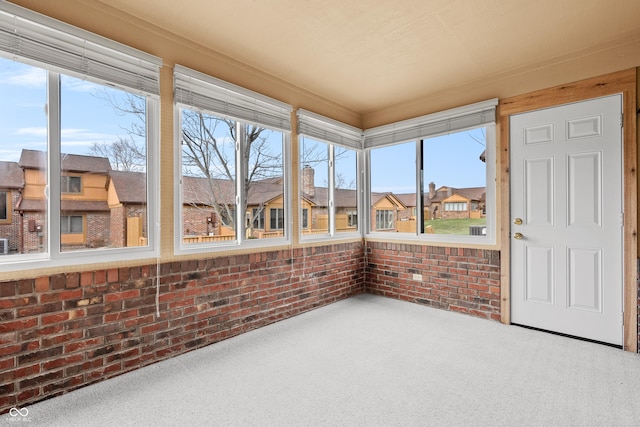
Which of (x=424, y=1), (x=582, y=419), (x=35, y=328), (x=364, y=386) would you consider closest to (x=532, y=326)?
(x=582, y=419)

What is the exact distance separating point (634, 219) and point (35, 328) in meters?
4.61

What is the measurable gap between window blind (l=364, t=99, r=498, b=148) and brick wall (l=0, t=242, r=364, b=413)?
217 cm

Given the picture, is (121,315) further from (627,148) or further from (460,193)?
(627,148)

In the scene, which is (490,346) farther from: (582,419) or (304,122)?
(304,122)

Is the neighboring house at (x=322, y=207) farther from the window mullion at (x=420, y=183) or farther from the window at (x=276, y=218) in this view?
the window mullion at (x=420, y=183)

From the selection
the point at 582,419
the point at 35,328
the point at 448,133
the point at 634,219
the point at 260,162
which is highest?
the point at 448,133

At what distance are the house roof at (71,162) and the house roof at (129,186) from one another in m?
0.08

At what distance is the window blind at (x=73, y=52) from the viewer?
6.24ft

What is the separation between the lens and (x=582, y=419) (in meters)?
1.80

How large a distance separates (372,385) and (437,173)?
2.75 meters

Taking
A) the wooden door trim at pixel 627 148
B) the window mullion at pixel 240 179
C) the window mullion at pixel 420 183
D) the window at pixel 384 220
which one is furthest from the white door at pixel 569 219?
the window mullion at pixel 240 179

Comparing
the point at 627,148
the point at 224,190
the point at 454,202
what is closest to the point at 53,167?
the point at 224,190

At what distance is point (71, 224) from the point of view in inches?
85.7

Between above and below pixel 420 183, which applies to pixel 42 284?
below
